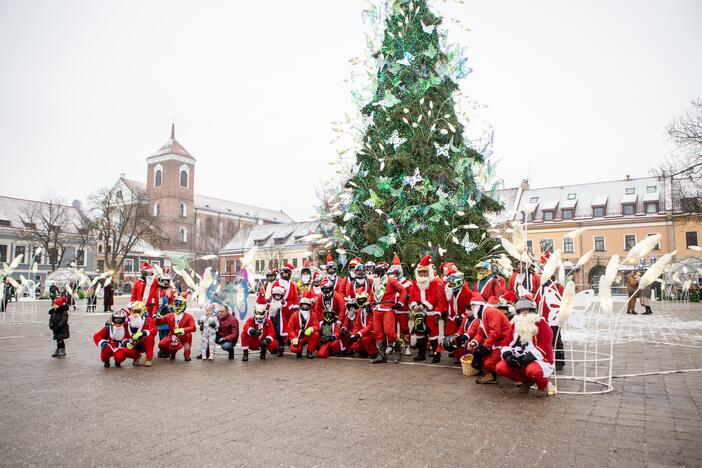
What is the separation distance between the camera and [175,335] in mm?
9688

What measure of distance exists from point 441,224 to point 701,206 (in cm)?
1921

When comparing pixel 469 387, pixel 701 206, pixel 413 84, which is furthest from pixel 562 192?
pixel 469 387

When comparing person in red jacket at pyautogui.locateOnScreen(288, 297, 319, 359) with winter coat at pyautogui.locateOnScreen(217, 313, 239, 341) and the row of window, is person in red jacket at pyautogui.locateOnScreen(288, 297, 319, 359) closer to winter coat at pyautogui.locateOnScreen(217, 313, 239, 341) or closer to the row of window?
winter coat at pyautogui.locateOnScreen(217, 313, 239, 341)

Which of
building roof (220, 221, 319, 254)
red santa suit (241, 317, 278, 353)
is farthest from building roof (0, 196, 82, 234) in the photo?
red santa suit (241, 317, 278, 353)

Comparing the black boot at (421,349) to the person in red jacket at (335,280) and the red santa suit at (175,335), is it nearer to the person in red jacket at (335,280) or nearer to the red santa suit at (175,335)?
the person in red jacket at (335,280)

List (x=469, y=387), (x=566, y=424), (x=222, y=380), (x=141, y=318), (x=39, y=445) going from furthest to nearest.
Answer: (x=141, y=318) < (x=222, y=380) < (x=469, y=387) < (x=566, y=424) < (x=39, y=445)

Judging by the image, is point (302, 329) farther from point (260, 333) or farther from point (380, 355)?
point (380, 355)

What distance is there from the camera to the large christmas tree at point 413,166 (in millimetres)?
10641

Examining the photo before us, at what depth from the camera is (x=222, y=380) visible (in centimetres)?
747

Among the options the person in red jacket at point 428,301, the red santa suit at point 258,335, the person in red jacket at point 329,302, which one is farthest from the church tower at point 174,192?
the person in red jacket at point 428,301

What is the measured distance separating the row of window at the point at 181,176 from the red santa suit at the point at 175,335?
2867 inches

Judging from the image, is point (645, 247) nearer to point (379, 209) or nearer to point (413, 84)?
point (379, 209)

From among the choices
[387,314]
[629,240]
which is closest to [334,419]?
[387,314]

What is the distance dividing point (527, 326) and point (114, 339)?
701 cm
